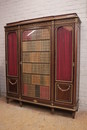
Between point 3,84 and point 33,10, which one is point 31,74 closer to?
point 3,84

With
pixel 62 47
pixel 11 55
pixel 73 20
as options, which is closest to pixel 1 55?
pixel 11 55

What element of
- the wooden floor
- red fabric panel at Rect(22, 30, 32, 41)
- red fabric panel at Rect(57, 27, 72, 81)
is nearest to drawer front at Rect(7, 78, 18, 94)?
the wooden floor

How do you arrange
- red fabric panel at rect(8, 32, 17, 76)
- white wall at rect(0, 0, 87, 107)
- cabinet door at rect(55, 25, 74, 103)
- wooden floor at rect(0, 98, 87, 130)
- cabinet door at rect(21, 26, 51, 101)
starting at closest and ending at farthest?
wooden floor at rect(0, 98, 87, 130) → cabinet door at rect(55, 25, 74, 103) → cabinet door at rect(21, 26, 51, 101) → white wall at rect(0, 0, 87, 107) → red fabric panel at rect(8, 32, 17, 76)

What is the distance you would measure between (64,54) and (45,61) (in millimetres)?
417

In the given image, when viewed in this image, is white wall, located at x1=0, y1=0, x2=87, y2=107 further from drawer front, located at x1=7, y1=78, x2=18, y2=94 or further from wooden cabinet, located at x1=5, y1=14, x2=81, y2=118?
drawer front, located at x1=7, y1=78, x2=18, y2=94

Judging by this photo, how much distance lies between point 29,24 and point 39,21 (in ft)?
0.83

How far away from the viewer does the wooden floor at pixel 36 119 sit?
2062 mm

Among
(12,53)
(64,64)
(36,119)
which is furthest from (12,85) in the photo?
(64,64)

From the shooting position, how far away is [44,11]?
117 inches

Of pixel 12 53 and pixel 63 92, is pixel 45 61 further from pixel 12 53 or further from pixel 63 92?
pixel 12 53

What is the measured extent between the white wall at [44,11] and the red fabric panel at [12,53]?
2.40 feet

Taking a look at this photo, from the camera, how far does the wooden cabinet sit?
2.30 m

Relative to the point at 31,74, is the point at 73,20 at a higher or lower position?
higher

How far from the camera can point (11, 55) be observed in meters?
2.91
